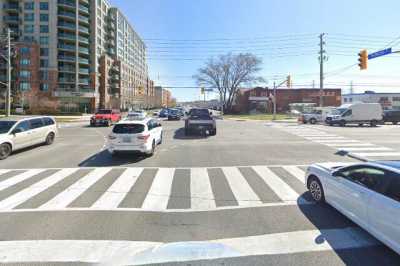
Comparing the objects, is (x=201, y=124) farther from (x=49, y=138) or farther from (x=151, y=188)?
(x=151, y=188)

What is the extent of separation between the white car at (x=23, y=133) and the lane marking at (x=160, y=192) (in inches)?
295

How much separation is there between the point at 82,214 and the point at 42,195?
200cm

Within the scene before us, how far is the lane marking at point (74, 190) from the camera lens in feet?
20.2

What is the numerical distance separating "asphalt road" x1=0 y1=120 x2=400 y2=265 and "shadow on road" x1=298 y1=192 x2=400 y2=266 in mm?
16

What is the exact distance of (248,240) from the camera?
175 inches

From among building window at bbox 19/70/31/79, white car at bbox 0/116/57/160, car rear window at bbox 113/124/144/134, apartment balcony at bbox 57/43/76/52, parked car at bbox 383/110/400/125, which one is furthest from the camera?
apartment balcony at bbox 57/43/76/52

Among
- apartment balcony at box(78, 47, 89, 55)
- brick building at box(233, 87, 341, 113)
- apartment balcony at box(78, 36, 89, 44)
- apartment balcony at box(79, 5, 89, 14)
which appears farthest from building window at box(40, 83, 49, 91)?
brick building at box(233, 87, 341, 113)

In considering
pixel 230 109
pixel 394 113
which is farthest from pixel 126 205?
pixel 230 109

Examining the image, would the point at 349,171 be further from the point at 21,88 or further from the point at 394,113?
the point at 21,88

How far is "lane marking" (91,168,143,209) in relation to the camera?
6159 millimetres

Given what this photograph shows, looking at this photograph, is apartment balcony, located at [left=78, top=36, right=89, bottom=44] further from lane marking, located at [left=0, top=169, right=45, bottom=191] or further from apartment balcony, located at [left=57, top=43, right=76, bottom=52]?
lane marking, located at [left=0, top=169, right=45, bottom=191]

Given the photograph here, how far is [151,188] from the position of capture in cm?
747

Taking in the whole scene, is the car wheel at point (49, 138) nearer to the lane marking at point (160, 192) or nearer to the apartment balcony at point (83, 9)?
the lane marking at point (160, 192)

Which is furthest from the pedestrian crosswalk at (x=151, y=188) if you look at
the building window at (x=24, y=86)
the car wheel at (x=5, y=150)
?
the building window at (x=24, y=86)
